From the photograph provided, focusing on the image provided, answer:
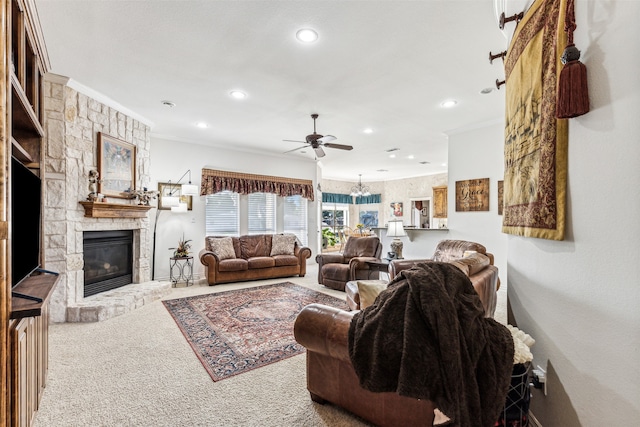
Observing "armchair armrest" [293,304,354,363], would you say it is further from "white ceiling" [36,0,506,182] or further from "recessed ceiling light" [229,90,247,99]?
"recessed ceiling light" [229,90,247,99]

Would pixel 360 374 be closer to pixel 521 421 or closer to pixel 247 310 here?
pixel 521 421

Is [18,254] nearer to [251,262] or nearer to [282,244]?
[251,262]

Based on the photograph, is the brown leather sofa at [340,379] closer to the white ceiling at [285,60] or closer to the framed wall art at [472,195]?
the white ceiling at [285,60]

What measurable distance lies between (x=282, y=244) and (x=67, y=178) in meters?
3.83

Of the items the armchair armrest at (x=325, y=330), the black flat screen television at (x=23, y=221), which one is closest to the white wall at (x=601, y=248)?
the armchair armrest at (x=325, y=330)

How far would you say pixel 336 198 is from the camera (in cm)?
1190

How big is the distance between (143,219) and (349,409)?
14.4 feet

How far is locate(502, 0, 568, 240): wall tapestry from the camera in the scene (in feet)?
4.31

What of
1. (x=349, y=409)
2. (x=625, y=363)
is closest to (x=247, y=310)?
(x=349, y=409)

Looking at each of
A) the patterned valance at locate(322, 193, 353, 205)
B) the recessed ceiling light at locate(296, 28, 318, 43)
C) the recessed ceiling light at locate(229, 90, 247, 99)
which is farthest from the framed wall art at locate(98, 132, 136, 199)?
the patterned valance at locate(322, 193, 353, 205)

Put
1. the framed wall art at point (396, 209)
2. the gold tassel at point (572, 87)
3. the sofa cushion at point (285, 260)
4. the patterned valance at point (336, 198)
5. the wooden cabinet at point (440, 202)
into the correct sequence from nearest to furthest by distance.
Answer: the gold tassel at point (572, 87)
the sofa cushion at point (285, 260)
the wooden cabinet at point (440, 202)
the framed wall art at point (396, 209)
the patterned valance at point (336, 198)

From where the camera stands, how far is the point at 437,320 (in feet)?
4.01

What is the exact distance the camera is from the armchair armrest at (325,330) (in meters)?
1.72

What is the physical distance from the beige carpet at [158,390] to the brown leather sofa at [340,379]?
12 centimetres
